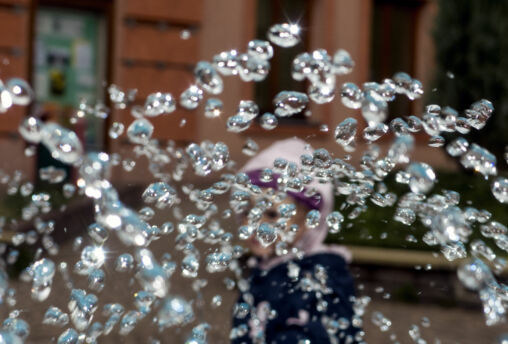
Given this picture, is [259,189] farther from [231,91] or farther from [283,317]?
[231,91]

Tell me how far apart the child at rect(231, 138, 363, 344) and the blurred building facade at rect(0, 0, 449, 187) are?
659 centimetres

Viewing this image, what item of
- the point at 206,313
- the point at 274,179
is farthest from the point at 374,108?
the point at 206,313

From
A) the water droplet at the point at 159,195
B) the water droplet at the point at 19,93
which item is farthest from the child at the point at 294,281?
the water droplet at the point at 19,93

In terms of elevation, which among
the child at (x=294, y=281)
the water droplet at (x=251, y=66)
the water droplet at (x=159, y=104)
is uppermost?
the water droplet at (x=251, y=66)

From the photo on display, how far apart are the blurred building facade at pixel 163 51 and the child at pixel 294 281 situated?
21.6ft

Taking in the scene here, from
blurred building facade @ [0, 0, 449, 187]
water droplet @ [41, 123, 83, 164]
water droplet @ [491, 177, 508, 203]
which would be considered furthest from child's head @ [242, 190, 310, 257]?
blurred building facade @ [0, 0, 449, 187]

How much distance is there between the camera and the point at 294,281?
2.60m

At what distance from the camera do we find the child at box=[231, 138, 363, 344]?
246 centimetres

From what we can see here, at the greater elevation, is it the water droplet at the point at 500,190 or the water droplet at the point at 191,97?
the water droplet at the point at 191,97

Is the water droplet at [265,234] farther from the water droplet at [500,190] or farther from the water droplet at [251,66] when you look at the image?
the water droplet at [500,190]

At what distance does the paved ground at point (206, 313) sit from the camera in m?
4.19

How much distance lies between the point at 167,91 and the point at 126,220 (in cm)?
788

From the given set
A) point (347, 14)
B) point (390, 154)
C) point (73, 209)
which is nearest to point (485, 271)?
point (390, 154)

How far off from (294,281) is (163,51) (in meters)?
7.42
